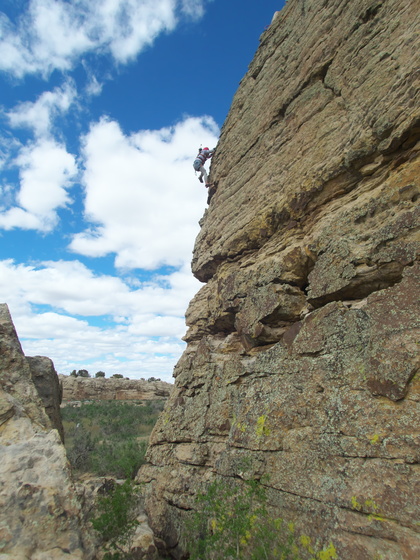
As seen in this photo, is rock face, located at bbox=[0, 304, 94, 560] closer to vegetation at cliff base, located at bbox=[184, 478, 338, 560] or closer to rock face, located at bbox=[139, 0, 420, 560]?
vegetation at cliff base, located at bbox=[184, 478, 338, 560]

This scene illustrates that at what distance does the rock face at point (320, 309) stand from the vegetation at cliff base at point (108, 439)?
2.94 meters

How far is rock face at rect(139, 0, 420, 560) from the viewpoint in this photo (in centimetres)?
446

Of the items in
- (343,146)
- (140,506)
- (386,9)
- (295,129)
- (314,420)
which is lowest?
(140,506)

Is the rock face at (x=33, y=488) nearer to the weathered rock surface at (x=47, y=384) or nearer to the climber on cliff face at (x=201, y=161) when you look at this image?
the weathered rock surface at (x=47, y=384)

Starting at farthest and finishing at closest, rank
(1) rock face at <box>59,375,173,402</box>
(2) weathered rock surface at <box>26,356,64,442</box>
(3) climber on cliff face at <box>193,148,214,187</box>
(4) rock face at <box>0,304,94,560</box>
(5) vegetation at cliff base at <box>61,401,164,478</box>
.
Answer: (1) rock face at <box>59,375,173,402</box>, (3) climber on cliff face at <box>193,148,214,187</box>, (5) vegetation at cliff base at <box>61,401,164,478</box>, (2) weathered rock surface at <box>26,356,64,442</box>, (4) rock face at <box>0,304,94,560</box>

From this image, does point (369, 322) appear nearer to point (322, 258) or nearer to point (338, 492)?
point (322, 258)

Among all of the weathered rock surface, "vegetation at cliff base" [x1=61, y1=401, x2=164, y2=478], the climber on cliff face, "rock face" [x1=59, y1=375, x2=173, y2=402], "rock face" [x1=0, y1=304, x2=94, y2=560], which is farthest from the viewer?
"rock face" [x1=59, y1=375, x2=173, y2=402]

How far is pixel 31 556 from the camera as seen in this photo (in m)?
3.08

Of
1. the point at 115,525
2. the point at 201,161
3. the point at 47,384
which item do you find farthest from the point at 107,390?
the point at 115,525

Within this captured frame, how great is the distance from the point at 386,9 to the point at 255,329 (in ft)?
25.2

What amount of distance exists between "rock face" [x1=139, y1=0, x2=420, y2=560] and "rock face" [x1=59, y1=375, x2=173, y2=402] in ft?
94.7

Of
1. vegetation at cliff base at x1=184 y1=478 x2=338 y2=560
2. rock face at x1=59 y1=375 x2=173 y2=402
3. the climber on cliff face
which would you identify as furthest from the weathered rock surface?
rock face at x1=59 y1=375 x2=173 y2=402

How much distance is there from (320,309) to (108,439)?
1553 centimetres

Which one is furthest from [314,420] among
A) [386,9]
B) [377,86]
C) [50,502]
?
[386,9]
